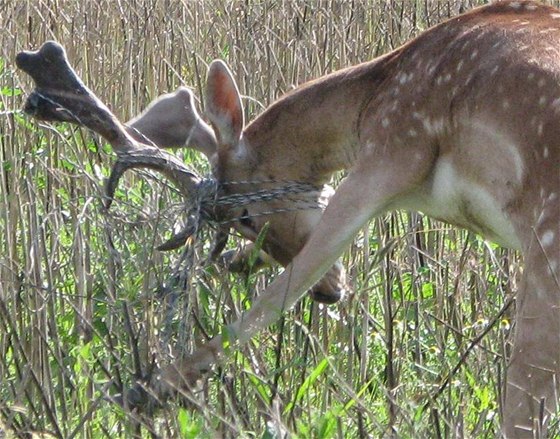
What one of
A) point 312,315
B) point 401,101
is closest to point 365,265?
point 312,315

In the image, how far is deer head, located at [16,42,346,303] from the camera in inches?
167

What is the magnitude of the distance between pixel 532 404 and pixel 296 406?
1.98 feet

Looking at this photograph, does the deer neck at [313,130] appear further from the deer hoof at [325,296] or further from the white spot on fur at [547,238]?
the white spot on fur at [547,238]

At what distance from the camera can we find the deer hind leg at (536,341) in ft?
10.6

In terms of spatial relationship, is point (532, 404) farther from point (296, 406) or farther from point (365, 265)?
point (365, 265)

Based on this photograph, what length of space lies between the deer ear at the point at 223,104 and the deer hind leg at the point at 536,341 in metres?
1.47

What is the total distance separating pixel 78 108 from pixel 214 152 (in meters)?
0.63

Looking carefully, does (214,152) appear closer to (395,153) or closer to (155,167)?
(155,167)

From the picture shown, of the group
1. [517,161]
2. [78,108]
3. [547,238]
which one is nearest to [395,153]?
[517,161]

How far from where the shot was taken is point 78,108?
426 cm

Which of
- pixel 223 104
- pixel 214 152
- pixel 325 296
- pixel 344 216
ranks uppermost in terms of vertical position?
pixel 223 104

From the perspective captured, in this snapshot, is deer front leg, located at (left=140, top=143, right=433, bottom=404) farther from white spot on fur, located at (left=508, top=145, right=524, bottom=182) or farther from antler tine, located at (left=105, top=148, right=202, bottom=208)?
antler tine, located at (left=105, top=148, right=202, bottom=208)

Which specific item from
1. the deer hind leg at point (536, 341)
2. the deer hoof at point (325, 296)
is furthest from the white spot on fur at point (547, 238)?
the deer hoof at point (325, 296)

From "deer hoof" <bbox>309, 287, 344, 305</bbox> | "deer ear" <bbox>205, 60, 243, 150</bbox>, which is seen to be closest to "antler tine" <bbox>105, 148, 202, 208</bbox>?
"deer ear" <bbox>205, 60, 243, 150</bbox>
